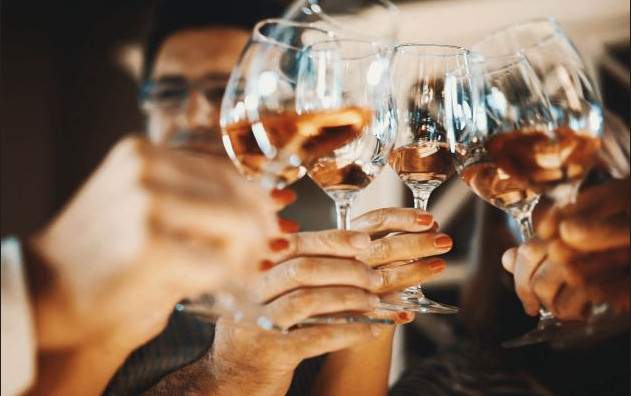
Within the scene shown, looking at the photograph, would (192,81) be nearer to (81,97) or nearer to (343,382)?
(343,382)

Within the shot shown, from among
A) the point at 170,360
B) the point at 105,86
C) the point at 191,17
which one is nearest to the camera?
the point at 170,360

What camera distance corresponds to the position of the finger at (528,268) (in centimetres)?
57

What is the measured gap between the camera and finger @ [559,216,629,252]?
1.55 ft

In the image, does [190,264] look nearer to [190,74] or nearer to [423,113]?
[423,113]

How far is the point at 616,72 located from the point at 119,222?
2119 millimetres

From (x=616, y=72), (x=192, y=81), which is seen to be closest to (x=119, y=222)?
(x=192, y=81)

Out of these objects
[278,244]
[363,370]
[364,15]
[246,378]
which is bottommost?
[363,370]

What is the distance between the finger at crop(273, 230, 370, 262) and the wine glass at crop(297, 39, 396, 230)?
53mm

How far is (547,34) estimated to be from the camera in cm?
61

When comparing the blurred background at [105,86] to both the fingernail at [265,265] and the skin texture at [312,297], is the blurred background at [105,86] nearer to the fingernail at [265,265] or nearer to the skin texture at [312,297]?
the skin texture at [312,297]

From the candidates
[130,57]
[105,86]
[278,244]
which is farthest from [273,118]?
[105,86]

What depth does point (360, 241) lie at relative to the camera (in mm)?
587

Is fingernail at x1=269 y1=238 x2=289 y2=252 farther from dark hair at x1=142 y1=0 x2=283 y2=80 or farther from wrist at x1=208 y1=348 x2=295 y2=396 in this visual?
dark hair at x1=142 y1=0 x2=283 y2=80

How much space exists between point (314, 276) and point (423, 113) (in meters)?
0.25
